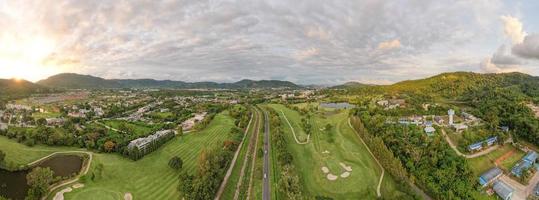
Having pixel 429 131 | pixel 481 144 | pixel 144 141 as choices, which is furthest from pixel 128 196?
pixel 481 144

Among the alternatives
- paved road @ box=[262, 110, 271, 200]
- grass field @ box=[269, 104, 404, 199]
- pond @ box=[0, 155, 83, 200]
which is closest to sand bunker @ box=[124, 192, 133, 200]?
pond @ box=[0, 155, 83, 200]

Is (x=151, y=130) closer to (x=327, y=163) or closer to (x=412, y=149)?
(x=327, y=163)

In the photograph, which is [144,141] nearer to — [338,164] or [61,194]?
[61,194]

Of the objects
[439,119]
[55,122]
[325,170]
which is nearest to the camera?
[325,170]

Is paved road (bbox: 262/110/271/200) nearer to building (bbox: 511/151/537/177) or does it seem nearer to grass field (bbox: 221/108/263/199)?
grass field (bbox: 221/108/263/199)

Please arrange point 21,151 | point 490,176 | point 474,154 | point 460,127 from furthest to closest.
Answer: point 460,127
point 21,151
point 474,154
point 490,176

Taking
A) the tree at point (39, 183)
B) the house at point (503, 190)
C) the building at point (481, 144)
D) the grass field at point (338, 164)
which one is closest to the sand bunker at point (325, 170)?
the grass field at point (338, 164)

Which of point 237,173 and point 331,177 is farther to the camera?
point 237,173
